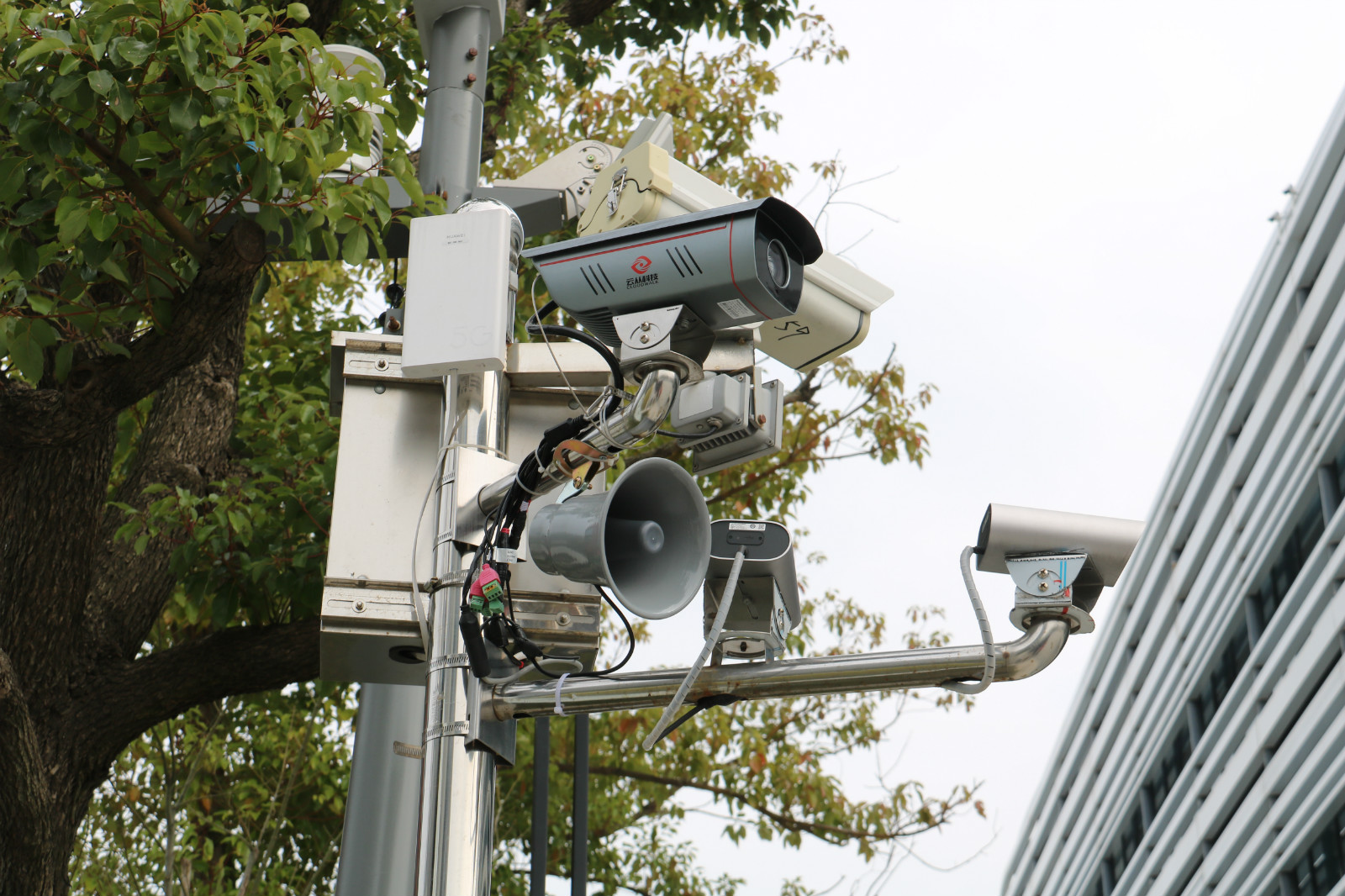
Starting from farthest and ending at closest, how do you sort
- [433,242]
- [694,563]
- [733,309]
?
[433,242]
[694,563]
[733,309]

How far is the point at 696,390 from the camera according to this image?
3195 millimetres

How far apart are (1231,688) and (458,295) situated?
20.8 metres

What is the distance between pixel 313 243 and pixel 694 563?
2.36 m

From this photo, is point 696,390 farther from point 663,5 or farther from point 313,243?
point 663,5

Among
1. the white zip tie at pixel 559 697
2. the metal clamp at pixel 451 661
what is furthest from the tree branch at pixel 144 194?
the white zip tie at pixel 559 697

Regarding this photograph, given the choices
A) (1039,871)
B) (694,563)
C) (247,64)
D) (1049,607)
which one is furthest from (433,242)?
(1039,871)

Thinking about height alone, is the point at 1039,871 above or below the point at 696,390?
above

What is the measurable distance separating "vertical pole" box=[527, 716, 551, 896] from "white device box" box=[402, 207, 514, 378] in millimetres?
1229

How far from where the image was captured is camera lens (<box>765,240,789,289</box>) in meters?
3.10

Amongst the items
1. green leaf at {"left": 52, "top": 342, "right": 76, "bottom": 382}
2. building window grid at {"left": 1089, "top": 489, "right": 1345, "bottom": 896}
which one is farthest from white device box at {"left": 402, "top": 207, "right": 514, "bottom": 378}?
building window grid at {"left": 1089, "top": 489, "right": 1345, "bottom": 896}

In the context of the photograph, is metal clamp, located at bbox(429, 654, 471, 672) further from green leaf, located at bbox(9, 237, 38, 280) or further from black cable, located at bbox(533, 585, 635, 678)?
green leaf, located at bbox(9, 237, 38, 280)

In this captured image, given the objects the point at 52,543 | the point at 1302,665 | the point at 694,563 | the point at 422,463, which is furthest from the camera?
the point at 1302,665

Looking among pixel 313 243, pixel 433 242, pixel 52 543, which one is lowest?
pixel 52 543

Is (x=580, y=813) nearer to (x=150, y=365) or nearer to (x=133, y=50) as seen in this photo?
(x=150, y=365)
